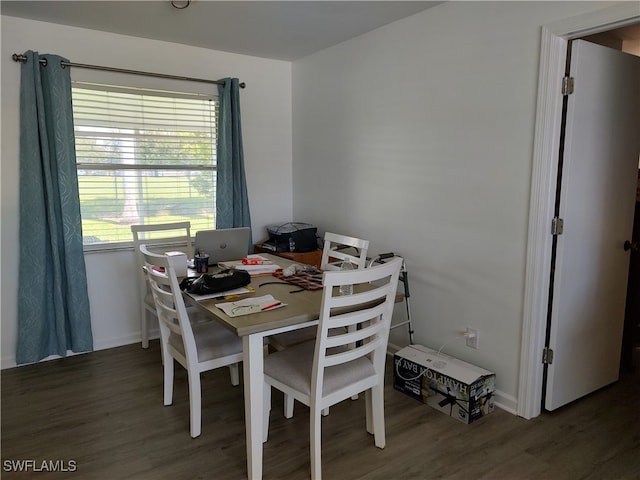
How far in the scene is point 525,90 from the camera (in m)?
2.38

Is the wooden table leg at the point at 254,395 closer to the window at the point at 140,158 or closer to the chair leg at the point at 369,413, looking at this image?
the chair leg at the point at 369,413

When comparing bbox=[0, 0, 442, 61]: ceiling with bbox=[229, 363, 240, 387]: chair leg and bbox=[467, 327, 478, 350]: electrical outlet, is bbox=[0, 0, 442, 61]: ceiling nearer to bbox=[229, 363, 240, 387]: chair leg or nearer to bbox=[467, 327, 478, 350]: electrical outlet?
bbox=[467, 327, 478, 350]: electrical outlet

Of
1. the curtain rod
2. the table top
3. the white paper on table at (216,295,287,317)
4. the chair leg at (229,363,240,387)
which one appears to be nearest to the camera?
the table top

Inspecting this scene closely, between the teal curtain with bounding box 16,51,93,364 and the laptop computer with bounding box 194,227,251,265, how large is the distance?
3.57 feet

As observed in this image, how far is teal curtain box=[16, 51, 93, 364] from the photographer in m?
3.04

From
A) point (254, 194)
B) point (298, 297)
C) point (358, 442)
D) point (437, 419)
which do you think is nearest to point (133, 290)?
point (254, 194)

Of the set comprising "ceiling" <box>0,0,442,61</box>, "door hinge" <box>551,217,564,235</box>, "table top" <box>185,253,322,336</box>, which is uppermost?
"ceiling" <box>0,0,442,61</box>

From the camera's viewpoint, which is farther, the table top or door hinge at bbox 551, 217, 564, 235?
door hinge at bbox 551, 217, 564, 235

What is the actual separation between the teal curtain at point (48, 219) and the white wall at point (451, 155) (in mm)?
1994

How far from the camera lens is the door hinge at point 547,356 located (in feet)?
8.21

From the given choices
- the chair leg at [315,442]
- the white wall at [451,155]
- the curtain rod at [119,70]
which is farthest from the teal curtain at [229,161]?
the chair leg at [315,442]

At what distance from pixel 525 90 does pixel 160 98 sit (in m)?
2.66

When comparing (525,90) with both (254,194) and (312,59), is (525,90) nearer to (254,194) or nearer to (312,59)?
(312,59)

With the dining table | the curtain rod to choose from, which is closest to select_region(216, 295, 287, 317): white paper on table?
the dining table
